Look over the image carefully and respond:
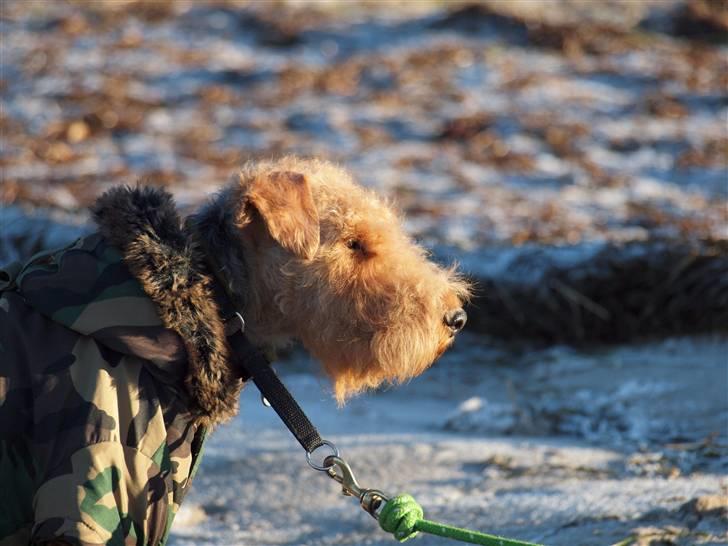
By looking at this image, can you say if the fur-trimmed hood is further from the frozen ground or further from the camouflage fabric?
the frozen ground

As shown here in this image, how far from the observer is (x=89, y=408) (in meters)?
3.16

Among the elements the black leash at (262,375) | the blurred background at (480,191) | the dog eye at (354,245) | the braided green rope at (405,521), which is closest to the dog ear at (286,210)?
the dog eye at (354,245)

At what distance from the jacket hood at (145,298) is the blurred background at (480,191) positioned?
1.34 meters

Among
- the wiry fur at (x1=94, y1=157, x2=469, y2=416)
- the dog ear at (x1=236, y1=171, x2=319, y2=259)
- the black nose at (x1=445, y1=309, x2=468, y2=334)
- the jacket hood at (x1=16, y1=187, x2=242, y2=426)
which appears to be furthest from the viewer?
the black nose at (x1=445, y1=309, x2=468, y2=334)

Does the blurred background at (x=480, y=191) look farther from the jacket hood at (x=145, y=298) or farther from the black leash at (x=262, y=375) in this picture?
the jacket hood at (x=145, y=298)

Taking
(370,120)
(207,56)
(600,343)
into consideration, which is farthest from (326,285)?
(207,56)

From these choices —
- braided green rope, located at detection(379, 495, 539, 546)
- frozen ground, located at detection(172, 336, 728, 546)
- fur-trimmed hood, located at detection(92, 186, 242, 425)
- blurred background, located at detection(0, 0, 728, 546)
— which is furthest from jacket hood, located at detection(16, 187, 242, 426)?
blurred background, located at detection(0, 0, 728, 546)

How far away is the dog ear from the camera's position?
3.68 m

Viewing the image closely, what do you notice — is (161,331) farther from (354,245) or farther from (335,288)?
(354,245)

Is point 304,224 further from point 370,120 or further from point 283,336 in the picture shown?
point 370,120

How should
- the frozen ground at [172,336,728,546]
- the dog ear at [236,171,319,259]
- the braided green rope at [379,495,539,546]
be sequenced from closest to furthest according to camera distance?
the braided green rope at [379,495,539,546]
the dog ear at [236,171,319,259]
the frozen ground at [172,336,728,546]

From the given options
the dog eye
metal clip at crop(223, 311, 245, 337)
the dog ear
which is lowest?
metal clip at crop(223, 311, 245, 337)

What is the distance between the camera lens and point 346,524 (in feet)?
14.9

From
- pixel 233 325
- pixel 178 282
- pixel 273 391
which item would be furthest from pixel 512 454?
pixel 178 282
